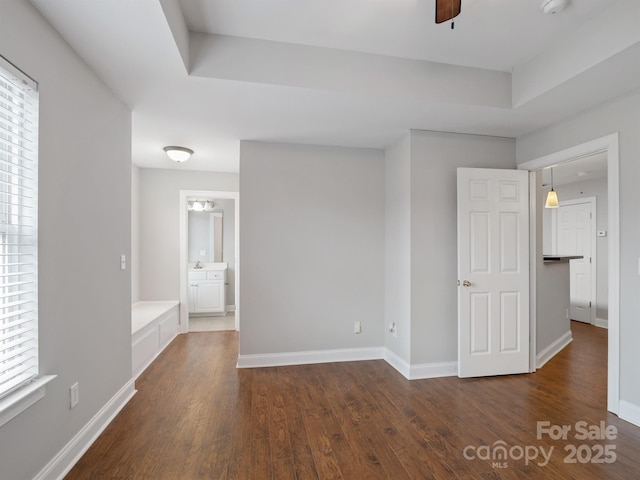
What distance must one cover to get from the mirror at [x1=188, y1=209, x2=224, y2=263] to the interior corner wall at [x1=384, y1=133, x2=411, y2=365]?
12.1 feet

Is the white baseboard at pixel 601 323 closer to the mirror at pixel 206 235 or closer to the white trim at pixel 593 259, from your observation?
the white trim at pixel 593 259

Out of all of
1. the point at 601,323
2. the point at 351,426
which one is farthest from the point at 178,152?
the point at 601,323

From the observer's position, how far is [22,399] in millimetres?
1479

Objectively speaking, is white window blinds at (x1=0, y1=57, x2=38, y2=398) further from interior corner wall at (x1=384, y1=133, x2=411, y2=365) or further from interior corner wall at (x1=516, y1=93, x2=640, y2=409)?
interior corner wall at (x1=516, y1=93, x2=640, y2=409)

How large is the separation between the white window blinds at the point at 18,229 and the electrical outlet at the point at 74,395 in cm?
37

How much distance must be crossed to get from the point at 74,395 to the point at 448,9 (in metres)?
2.90

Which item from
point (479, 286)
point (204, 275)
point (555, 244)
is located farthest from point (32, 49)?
point (555, 244)

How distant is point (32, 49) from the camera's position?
160 cm

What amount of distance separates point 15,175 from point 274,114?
184 centimetres

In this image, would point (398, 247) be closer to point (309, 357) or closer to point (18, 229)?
point (309, 357)

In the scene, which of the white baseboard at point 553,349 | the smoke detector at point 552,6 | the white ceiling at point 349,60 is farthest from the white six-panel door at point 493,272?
the smoke detector at point 552,6

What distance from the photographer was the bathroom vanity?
581 centimetres

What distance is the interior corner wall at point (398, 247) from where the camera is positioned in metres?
3.27

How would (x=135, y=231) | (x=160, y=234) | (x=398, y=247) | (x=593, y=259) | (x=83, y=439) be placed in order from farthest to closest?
(x=593, y=259), (x=160, y=234), (x=135, y=231), (x=398, y=247), (x=83, y=439)
